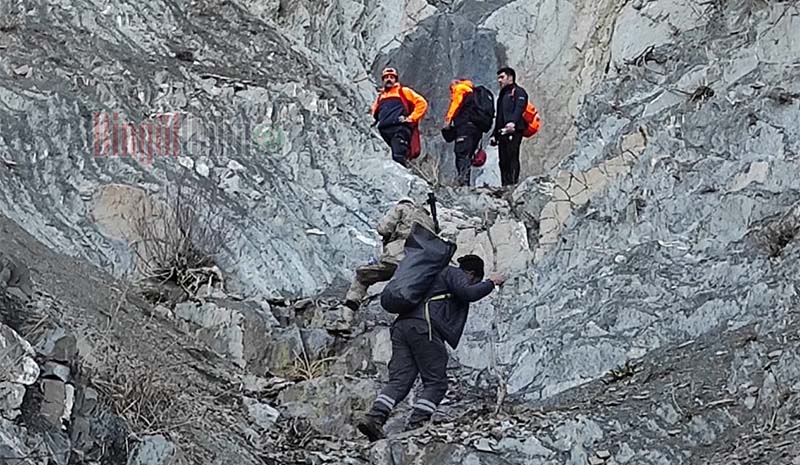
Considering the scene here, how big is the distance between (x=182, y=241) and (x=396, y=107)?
150 inches

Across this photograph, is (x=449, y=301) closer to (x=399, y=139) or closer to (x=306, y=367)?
(x=306, y=367)

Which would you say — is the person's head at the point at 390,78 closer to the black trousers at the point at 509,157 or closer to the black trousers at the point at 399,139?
the black trousers at the point at 399,139

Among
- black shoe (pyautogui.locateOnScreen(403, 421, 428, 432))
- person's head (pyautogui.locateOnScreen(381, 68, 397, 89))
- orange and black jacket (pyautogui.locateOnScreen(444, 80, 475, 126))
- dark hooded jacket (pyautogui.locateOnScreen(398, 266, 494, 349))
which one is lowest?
orange and black jacket (pyautogui.locateOnScreen(444, 80, 475, 126))

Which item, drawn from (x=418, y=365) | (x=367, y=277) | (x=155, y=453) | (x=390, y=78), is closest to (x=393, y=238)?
(x=367, y=277)

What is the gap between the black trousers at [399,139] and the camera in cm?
1625

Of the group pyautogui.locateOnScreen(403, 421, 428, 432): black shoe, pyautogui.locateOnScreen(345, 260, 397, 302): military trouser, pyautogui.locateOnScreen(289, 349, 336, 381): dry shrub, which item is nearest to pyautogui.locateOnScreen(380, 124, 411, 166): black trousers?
pyautogui.locateOnScreen(345, 260, 397, 302): military trouser

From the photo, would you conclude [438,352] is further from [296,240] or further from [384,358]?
[296,240]

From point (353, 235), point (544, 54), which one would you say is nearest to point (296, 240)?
point (353, 235)

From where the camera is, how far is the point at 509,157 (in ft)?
53.8

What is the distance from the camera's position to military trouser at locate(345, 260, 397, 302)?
12.0 metres

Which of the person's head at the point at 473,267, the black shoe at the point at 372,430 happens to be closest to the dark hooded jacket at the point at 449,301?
the person's head at the point at 473,267

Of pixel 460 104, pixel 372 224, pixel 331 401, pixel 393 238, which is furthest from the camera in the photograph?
pixel 460 104

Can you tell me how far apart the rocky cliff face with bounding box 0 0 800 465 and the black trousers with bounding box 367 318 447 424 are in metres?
0.24

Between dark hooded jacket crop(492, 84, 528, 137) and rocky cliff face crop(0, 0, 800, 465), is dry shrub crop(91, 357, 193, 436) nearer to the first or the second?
rocky cliff face crop(0, 0, 800, 465)
